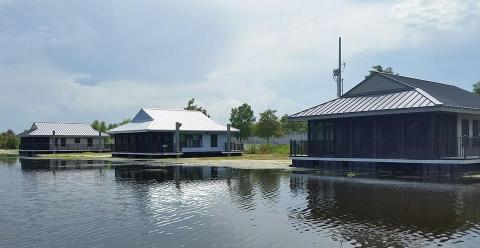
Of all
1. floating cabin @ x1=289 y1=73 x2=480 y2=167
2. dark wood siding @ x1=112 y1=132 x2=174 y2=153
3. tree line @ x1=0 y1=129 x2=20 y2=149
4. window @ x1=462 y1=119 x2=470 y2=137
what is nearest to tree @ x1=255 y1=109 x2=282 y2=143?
dark wood siding @ x1=112 y1=132 x2=174 y2=153

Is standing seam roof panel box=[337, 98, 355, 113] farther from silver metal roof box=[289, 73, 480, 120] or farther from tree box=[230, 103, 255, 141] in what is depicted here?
tree box=[230, 103, 255, 141]

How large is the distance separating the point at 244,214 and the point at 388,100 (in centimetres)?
1817

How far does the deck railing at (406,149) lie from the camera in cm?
2669

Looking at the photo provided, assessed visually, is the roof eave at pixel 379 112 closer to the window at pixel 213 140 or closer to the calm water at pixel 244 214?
the calm water at pixel 244 214

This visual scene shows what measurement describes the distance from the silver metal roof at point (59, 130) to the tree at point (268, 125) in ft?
76.1

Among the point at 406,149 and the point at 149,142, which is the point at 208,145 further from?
the point at 406,149

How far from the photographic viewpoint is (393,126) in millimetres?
29125

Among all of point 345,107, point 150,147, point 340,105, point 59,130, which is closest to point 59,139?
point 59,130

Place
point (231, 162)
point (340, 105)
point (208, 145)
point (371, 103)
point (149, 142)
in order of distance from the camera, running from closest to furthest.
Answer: point (371, 103), point (340, 105), point (231, 162), point (149, 142), point (208, 145)

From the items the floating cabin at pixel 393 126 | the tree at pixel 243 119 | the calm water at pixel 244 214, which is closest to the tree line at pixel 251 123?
the tree at pixel 243 119

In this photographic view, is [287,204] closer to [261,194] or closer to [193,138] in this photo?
Answer: [261,194]

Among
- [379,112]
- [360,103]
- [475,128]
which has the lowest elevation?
[475,128]

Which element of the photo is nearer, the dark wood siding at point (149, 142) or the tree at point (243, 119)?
the dark wood siding at point (149, 142)

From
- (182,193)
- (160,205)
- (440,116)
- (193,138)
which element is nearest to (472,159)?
(440,116)
